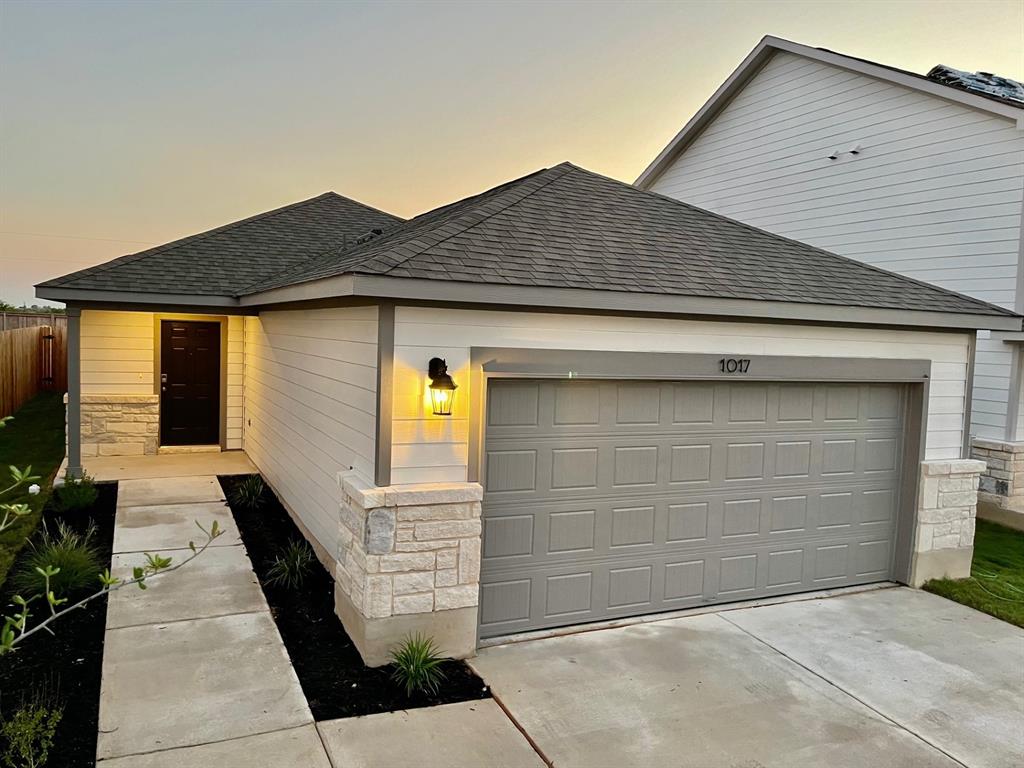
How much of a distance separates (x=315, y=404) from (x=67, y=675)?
10.4 ft

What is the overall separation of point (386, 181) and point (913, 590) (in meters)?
14.4

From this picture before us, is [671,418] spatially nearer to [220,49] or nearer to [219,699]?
[219,699]

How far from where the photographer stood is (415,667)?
15.3ft

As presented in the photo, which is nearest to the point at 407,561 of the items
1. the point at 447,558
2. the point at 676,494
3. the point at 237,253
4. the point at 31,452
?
the point at 447,558

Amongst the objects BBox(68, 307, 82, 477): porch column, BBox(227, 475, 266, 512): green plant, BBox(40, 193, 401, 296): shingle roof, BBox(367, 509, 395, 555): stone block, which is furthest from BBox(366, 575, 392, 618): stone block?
BBox(68, 307, 82, 477): porch column

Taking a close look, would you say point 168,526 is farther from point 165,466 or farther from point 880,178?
point 880,178

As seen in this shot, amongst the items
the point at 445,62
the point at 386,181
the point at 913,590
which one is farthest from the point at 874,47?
the point at 913,590

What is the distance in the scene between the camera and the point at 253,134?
15.5 meters

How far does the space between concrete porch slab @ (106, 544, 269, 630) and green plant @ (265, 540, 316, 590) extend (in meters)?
0.17

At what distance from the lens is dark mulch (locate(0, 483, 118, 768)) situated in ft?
12.8

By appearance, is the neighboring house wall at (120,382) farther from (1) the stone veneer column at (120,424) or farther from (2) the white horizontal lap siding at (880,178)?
(2) the white horizontal lap siding at (880,178)

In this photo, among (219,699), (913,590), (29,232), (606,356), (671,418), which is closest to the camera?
(219,699)

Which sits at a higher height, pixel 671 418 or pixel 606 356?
pixel 606 356

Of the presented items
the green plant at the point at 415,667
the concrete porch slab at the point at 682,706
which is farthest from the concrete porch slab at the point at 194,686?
the concrete porch slab at the point at 682,706
